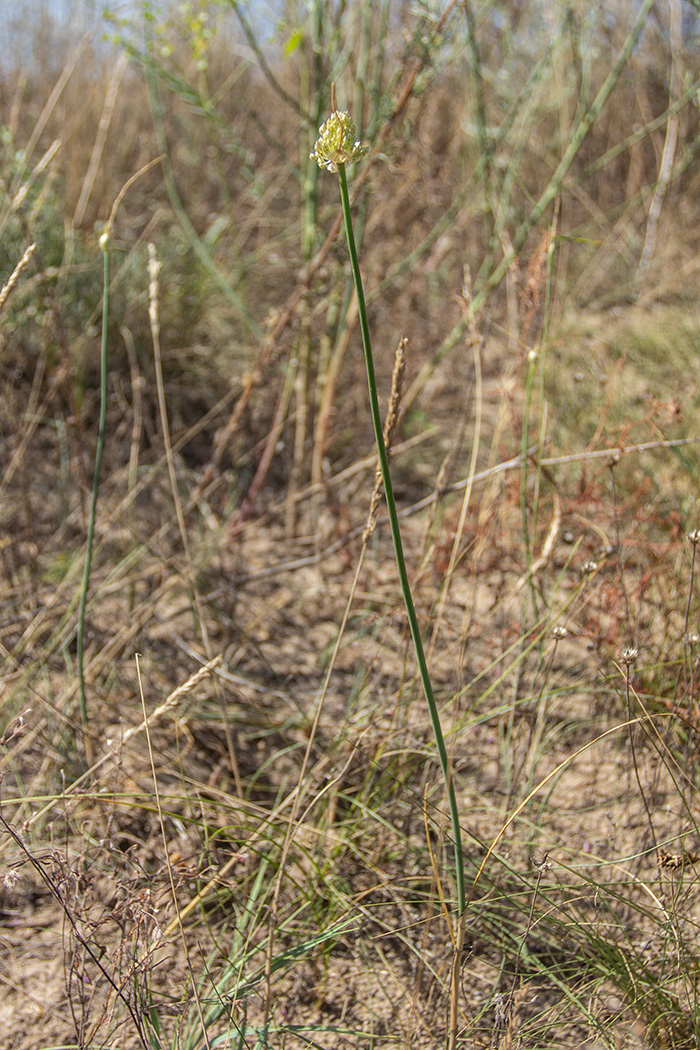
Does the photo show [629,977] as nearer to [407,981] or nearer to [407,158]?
[407,981]

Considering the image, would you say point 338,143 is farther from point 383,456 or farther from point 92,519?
point 92,519

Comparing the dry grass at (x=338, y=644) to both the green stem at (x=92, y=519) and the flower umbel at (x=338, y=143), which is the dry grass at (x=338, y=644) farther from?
the flower umbel at (x=338, y=143)

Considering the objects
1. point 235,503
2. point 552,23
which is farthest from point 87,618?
point 552,23

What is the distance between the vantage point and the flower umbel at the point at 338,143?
0.65m

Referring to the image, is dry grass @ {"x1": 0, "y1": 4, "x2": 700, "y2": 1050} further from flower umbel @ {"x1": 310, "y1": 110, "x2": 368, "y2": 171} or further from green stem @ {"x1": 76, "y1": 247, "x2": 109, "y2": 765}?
flower umbel @ {"x1": 310, "y1": 110, "x2": 368, "y2": 171}

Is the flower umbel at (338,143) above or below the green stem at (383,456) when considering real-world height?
above

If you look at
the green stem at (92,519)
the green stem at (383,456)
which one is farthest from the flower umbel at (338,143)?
the green stem at (92,519)

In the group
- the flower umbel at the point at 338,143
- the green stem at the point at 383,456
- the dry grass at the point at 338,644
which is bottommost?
the dry grass at the point at 338,644

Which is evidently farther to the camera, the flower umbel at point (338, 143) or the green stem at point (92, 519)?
the green stem at point (92, 519)

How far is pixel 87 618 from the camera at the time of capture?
5.68ft

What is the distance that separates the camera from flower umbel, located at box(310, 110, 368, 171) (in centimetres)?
65

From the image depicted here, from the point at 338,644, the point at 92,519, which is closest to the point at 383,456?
the point at 338,644

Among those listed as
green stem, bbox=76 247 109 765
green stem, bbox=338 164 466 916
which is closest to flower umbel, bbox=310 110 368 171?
green stem, bbox=338 164 466 916

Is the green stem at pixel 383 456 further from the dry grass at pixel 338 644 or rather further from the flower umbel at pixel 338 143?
the dry grass at pixel 338 644
